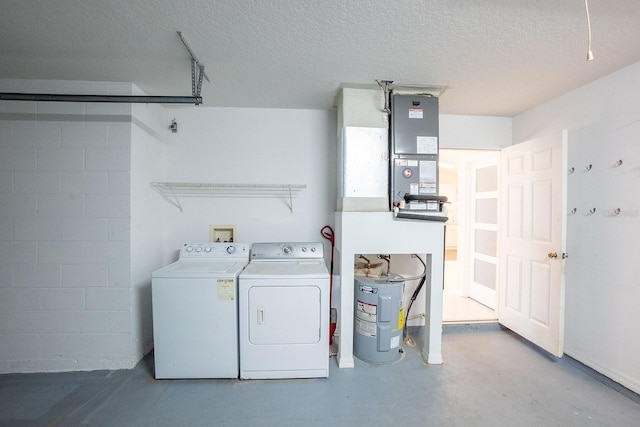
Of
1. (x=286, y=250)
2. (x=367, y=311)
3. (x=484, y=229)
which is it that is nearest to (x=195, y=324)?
(x=286, y=250)

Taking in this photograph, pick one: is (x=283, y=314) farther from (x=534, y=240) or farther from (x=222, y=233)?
(x=534, y=240)

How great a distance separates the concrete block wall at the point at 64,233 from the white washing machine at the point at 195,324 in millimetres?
405

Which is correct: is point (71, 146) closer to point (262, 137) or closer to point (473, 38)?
point (262, 137)

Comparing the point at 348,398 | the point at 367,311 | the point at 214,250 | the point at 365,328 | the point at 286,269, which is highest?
the point at 214,250

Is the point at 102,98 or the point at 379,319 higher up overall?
the point at 102,98

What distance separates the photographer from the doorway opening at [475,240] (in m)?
3.06

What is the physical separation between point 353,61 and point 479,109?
158 cm

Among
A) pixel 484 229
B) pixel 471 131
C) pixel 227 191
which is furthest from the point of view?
pixel 484 229

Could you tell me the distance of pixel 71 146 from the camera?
2.01 meters

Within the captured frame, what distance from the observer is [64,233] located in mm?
1998

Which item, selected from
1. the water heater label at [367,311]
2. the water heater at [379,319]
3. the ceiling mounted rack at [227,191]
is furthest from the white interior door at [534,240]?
the ceiling mounted rack at [227,191]

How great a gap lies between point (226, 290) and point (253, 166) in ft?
4.08

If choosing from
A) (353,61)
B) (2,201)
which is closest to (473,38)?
(353,61)

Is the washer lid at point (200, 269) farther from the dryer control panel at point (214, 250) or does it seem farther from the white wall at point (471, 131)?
the white wall at point (471, 131)
